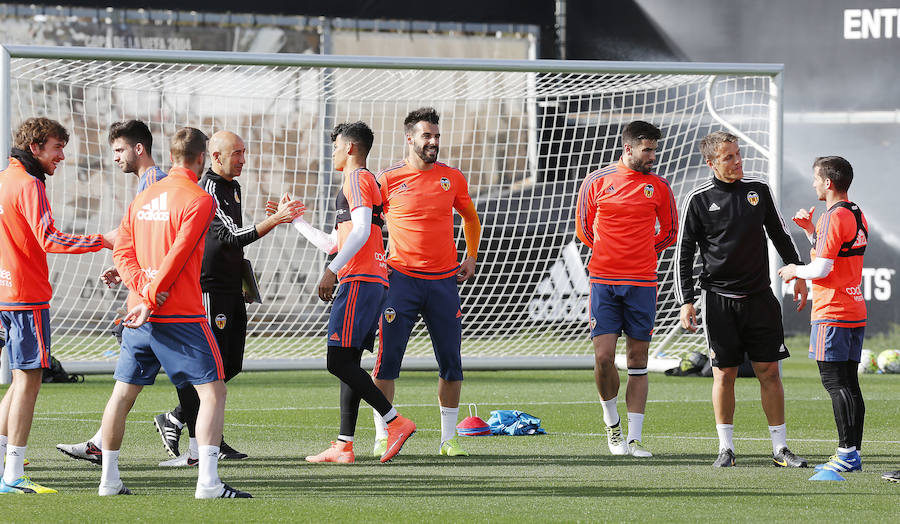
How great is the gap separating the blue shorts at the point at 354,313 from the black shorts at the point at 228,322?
0.52 metres

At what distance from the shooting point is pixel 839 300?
628 centimetres

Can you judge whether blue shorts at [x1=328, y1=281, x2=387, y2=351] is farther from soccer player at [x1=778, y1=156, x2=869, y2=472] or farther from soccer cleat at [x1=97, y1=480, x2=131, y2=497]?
soccer player at [x1=778, y1=156, x2=869, y2=472]

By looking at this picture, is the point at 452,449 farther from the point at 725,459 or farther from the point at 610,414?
the point at 725,459

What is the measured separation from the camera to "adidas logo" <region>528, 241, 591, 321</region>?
45.7ft

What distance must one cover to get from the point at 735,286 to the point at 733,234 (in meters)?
0.28

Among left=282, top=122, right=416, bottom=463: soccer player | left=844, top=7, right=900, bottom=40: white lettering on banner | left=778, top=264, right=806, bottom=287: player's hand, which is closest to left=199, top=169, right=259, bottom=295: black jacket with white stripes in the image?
left=282, top=122, right=416, bottom=463: soccer player

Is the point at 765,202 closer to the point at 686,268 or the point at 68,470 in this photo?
the point at 686,268

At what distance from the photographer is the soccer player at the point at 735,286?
6.40 m

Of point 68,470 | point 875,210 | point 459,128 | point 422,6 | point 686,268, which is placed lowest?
point 68,470

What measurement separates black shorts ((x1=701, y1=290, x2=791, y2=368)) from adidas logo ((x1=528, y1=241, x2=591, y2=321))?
725 centimetres

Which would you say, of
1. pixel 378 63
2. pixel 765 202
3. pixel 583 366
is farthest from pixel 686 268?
pixel 583 366

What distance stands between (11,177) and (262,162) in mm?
9925

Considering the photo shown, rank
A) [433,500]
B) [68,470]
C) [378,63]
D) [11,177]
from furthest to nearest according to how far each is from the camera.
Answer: [378,63], [68,470], [11,177], [433,500]

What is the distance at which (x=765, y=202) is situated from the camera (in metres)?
6.50
